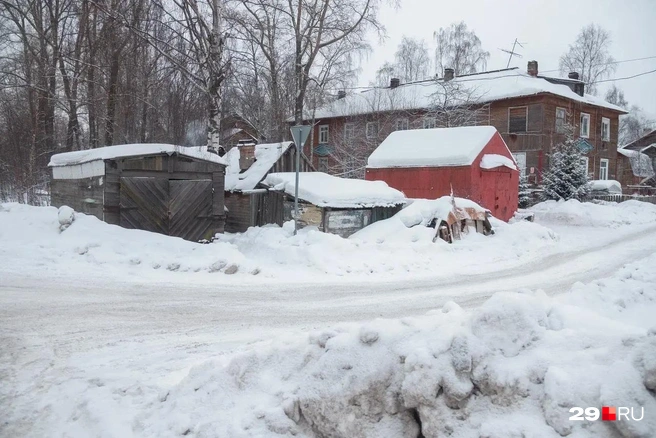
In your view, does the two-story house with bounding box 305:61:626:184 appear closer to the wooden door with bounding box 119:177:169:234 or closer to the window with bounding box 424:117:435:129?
the window with bounding box 424:117:435:129

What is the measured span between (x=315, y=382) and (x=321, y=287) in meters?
5.77

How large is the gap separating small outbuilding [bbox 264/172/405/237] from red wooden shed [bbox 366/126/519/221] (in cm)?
438

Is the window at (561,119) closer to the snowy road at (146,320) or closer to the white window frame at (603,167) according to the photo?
the white window frame at (603,167)

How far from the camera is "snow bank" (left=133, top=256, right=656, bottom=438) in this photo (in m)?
2.99

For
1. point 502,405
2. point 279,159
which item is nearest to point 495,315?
point 502,405

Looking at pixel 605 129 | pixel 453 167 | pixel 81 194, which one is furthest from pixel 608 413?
pixel 605 129

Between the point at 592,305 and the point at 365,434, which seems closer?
the point at 365,434

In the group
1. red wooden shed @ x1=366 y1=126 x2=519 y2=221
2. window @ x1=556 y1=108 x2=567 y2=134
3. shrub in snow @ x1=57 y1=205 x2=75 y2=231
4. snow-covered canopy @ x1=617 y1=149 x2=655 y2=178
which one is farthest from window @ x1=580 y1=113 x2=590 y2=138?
shrub in snow @ x1=57 y1=205 x2=75 y2=231

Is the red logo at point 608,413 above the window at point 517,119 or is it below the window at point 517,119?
below

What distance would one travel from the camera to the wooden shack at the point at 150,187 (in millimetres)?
12961

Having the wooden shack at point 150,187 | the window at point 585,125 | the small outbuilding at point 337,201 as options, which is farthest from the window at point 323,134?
the wooden shack at point 150,187

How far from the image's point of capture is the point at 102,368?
4965mm

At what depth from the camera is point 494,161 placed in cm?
1994

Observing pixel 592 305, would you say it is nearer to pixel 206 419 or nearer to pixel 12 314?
pixel 206 419
